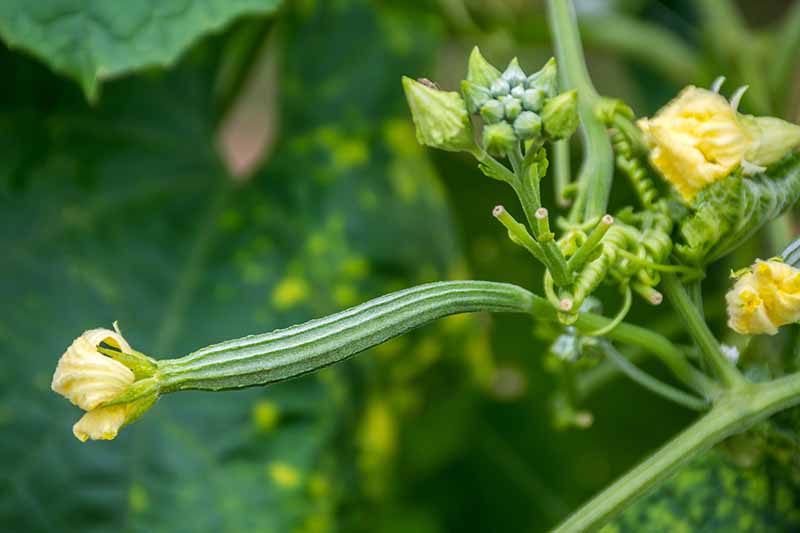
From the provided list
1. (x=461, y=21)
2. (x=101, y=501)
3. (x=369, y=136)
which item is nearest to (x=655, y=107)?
(x=461, y=21)

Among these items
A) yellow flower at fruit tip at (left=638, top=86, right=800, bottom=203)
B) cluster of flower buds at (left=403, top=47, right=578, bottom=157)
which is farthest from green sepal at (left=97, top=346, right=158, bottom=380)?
yellow flower at fruit tip at (left=638, top=86, right=800, bottom=203)

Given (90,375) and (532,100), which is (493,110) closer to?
(532,100)

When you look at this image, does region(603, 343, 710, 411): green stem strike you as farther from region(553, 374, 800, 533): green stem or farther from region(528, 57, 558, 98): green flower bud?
region(528, 57, 558, 98): green flower bud

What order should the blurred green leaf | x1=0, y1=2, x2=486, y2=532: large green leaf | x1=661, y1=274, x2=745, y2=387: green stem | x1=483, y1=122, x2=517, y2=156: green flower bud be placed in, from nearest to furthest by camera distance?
1. x1=483, y1=122, x2=517, y2=156: green flower bud
2. x1=661, y1=274, x2=745, y2=387: green stem
3. the blurred green leaf
4. x1=0, y1=2, x2=486, y2=532: large green leaf

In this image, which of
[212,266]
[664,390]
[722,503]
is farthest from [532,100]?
[212,266]

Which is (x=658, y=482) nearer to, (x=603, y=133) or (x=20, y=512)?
(x=603, y=133)

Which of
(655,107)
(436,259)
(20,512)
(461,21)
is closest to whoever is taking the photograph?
(20,512)

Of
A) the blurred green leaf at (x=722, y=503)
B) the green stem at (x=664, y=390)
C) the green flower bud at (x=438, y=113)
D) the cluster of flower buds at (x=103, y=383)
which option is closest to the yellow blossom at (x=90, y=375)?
the cluster of flower buds at (x=103, y=383)

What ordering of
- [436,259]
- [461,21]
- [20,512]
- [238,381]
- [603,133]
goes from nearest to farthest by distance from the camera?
[238,381] → [603,133] → [20,512] → [436,259] → [461,21]
